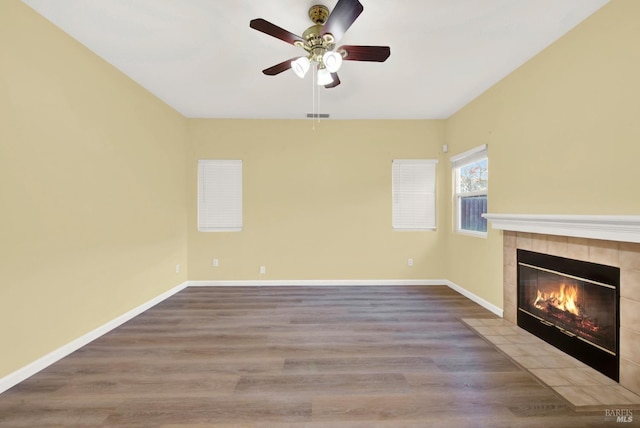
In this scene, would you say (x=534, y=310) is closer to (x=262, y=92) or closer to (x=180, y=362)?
(x=180, y=362)

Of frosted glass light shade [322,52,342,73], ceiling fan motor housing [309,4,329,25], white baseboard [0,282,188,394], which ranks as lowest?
white baseboard [0,282,188,394]

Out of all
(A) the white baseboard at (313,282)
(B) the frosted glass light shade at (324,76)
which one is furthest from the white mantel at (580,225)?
(B) the frosted glass light shade at (324,76)

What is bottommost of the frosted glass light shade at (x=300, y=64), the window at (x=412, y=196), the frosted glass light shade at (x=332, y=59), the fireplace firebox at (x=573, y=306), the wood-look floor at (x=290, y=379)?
the wood-look floor at (x=290, y=379)

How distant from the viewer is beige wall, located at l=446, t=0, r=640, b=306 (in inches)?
73.0

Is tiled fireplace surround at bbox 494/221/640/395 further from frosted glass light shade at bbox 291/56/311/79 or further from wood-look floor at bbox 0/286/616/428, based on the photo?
frosted glass light shade at bbox 291/56/311/79

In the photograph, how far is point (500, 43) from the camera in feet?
7.82

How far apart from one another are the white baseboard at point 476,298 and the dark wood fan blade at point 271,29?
11.6 feet

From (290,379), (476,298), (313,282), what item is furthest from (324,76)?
(476,298)

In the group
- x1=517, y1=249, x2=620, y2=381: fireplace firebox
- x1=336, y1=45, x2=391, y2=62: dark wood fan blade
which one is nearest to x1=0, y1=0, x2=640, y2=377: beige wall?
x1=517, y1=249, x2=620, y2=381: fireplace firebox

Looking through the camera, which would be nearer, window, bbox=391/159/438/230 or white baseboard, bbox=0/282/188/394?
white baseboard, bbox=0/282/188/394

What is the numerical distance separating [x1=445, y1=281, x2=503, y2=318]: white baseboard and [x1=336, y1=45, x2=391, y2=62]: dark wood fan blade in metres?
3.07

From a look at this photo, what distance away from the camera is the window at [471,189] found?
3.55 m

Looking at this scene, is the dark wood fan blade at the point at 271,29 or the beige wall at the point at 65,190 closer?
the dark wood fan blade at the point at 271,29

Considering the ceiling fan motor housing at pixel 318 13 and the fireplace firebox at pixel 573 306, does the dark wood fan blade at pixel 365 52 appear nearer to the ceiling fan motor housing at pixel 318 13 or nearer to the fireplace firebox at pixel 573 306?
the ceiling fan motor housing at pixel 318 13
